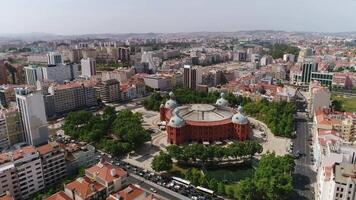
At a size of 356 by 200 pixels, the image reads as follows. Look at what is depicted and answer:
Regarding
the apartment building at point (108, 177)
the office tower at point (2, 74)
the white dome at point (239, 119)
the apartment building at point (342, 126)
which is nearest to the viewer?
the apartment building at point (108, 177)

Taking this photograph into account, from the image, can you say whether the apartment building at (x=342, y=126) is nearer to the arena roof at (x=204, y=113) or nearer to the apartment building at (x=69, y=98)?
the arena roof at (x=204, y=113)

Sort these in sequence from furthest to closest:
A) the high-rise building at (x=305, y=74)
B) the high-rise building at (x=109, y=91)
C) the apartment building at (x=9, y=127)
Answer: the high-rise building at (x=305, y=74)
the high-rise building at (x=109, y=91)
the apartment building at (x=9, y=127)

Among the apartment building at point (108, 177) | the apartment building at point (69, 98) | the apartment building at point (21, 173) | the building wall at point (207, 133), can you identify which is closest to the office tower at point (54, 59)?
the apartment building at point (69, 98)

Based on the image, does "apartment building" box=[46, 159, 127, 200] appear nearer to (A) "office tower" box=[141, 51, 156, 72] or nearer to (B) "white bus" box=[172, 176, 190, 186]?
(B) "white bus" box=[172, 176, 190, 186]

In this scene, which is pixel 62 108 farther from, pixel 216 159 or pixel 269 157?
pixel 269 157

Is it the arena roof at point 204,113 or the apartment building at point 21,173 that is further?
the arena roof at point 204,113

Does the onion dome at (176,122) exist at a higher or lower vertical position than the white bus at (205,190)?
higher

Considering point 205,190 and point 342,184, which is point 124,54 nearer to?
point 205,190

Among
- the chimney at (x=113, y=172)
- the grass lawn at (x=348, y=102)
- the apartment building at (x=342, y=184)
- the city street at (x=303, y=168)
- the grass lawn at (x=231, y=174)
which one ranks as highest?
the apartment building at (x=342, y=184)
